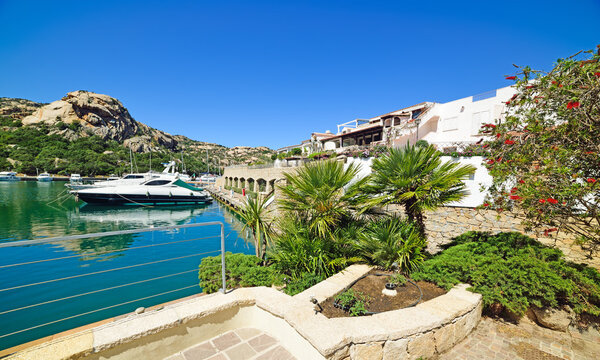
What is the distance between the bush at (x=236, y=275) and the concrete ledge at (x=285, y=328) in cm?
132

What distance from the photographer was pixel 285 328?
9.96 feet

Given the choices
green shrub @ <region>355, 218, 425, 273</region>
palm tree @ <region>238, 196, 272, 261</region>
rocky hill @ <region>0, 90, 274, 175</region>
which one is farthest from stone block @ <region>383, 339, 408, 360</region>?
rocky hill @ <region>0, 90, 274, 175</region>

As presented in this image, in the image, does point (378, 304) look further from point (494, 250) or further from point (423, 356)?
point (494, 250)

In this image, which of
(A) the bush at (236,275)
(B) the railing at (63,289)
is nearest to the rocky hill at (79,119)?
(B) the railing at (63,289)

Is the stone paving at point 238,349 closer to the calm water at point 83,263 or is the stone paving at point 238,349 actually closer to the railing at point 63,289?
the calm water at point 83,263

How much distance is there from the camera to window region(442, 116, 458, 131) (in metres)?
18.2

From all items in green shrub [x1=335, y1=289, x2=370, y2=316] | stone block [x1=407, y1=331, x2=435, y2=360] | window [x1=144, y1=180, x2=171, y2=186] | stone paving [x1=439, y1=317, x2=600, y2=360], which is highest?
window [x1=144, y1=180, x2=171, y2=186]

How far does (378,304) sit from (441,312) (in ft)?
3.05

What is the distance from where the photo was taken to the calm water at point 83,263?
22.8 feet

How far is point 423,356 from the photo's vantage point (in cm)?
308

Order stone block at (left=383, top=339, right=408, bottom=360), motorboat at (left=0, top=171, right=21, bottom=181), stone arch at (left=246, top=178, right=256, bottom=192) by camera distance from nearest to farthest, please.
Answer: stone block at (left=383, top=339, right=408, bottom=360) → stone arch at (left=246, top=178, right=256, bottom=192) → motorboat at (left=0, top=171, right=21, bottom=181)

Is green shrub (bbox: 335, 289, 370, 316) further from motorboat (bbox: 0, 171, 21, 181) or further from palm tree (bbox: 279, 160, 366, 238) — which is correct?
motorboat (bbox: 0, 171, 21, 181)

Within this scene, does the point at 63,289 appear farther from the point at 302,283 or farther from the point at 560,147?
the point at 560,147

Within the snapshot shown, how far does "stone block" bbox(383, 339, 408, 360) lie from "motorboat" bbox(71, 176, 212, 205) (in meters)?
29.4
